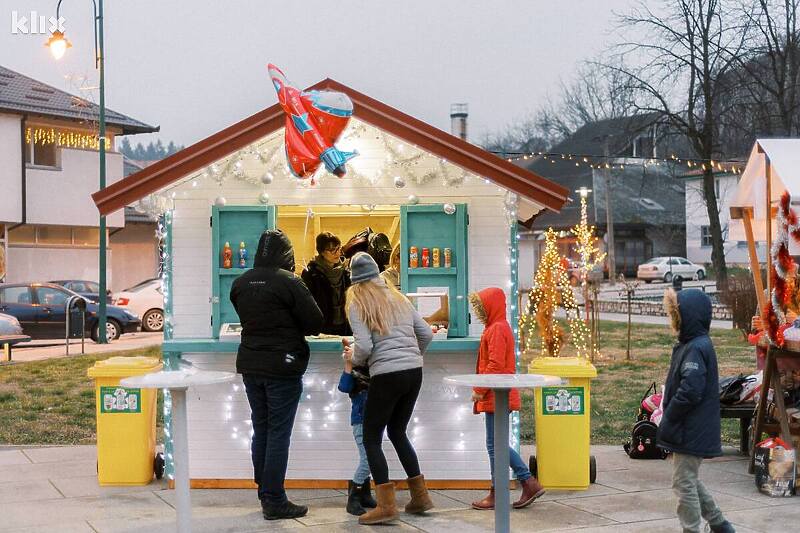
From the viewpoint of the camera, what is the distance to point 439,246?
8.33m

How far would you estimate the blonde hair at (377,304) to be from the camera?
6.82 m

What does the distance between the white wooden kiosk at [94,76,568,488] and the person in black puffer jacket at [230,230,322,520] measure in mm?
899

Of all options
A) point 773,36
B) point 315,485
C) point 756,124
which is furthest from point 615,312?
point 315,485

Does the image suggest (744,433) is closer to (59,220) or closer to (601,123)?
(59,220)

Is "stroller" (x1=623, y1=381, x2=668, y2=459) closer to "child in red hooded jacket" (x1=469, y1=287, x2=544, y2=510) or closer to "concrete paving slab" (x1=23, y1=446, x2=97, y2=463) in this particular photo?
"child in red hooded jacket" (x1=469, y1=287, x2=544, y2=510)

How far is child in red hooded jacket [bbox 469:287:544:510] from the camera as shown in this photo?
723cm

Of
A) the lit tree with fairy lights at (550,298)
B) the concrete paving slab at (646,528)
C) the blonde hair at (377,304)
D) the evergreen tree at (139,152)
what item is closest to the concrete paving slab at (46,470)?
the blonde hair at (377,304)

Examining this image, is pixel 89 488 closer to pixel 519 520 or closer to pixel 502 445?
pixel 519 520

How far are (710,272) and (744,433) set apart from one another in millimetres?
46536

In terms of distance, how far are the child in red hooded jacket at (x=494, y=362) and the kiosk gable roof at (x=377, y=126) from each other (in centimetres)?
106

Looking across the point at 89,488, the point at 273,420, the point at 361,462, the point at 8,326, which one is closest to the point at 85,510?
the point at 89,488

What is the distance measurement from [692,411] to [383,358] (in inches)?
74.6

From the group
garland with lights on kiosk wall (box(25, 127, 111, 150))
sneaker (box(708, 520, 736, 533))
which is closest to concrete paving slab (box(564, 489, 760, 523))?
sneaker (box(708, 520, 736, 533))

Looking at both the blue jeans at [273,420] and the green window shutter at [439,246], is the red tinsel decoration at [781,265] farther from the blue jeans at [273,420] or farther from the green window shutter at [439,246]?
the blue jeans at [273,420]
